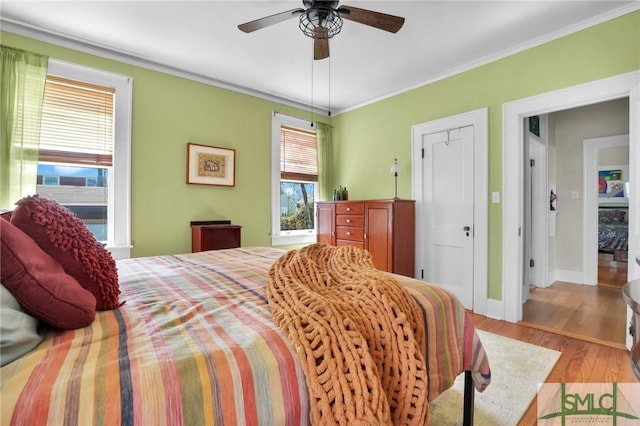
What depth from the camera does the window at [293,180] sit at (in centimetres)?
428

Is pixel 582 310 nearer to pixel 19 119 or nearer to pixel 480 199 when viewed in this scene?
pixel 480 199

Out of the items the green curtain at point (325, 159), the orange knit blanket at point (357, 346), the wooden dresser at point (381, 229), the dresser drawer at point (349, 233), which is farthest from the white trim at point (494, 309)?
the green curtain at point (325, 159)

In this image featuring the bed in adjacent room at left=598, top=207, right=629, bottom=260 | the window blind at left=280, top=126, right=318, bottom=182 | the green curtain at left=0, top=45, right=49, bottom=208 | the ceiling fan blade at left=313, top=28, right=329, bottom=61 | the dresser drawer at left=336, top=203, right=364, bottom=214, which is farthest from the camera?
the bed in adjacent room at left=598, top=207, right=629, bottom=260

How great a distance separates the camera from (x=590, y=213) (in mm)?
4289

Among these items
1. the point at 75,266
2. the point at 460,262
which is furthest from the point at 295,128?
the point at 75,266

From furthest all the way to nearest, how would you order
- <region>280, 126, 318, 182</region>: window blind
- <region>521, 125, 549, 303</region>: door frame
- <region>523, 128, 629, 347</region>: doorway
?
<region>280, 126, 318, 182</region>: window blind, <region>521, 125, 549, 303</region>: door frame, <region>523, 128, 629, 347</region>: doorway

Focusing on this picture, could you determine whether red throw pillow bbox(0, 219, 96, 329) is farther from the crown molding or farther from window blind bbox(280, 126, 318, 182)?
window blind bbox(280, 126, 318, 182)

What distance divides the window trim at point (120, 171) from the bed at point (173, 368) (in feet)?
7.11

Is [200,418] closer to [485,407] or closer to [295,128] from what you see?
[485,407]

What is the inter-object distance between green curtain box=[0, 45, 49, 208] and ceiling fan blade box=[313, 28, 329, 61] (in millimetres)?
2456

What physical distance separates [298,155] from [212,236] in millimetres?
1883

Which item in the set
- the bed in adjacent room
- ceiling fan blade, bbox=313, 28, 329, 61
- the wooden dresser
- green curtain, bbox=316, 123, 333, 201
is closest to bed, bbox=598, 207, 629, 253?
the bed in adjacent room

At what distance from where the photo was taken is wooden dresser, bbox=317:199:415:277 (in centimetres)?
349

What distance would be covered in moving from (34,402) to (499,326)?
10.7 ft
